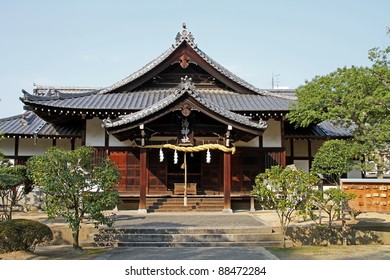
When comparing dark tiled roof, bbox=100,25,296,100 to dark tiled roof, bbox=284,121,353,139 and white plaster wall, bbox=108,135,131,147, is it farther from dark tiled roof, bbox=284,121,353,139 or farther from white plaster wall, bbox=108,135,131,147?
white plaster wall, bbox=108,135,131,147

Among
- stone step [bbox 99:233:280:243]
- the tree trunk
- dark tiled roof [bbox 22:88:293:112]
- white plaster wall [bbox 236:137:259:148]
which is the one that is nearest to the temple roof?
dark tiled roof [bbox 22:88:293:112]

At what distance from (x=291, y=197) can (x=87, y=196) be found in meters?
6.09

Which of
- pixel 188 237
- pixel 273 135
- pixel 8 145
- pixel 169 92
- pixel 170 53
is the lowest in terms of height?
pixel 188 237

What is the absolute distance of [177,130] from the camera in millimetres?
17281

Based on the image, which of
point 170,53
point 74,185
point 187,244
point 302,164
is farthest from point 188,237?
point 302,164

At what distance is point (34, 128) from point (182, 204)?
9880 mm

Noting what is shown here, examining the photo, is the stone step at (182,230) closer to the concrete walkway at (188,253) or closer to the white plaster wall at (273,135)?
the concrete walkway at (188,253)

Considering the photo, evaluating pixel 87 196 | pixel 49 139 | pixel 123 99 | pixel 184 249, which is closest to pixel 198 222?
pixel 184 249

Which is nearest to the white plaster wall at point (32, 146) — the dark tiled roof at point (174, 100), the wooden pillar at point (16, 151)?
the wooden pillar at point (16, 151)

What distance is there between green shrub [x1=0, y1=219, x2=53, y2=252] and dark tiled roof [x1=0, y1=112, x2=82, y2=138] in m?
10.4

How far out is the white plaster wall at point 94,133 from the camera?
18.8 m

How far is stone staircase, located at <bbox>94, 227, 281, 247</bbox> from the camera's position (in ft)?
37.0

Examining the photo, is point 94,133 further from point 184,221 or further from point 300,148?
point 300,148

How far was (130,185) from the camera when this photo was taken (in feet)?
59.8
